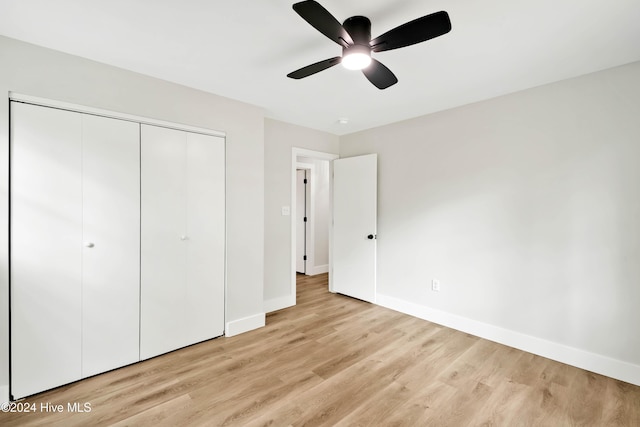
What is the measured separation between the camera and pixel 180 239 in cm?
260

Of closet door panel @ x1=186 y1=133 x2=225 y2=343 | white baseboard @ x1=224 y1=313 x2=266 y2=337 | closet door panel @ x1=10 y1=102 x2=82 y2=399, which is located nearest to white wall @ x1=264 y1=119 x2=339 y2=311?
white baseboard @ x1=224 y1=313 x2=266 y2=337

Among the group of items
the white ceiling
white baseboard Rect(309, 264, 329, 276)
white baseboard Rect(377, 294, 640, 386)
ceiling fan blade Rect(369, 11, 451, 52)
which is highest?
the white ceiling

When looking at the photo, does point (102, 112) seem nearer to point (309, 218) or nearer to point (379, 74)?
point (379, 74)

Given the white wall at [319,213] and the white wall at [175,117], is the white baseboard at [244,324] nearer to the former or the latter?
the white wall at [175,117]

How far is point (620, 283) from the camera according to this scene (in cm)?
219

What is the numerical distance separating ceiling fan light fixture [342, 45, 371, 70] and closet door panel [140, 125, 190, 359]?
1.75 m

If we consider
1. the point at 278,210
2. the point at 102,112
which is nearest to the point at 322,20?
the point at 102,112

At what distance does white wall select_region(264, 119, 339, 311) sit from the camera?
3.56 m

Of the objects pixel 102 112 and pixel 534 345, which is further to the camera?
pixel 534 345

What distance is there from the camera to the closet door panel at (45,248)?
1901 millimetres

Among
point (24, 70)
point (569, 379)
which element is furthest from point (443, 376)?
point (24, 70)

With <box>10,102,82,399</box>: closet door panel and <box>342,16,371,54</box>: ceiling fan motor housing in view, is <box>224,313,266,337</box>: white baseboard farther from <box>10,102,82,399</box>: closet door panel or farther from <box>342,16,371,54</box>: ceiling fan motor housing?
<box>342,16,371,54</box>: ceiling fan motor housing

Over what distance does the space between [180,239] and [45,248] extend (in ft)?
2.99

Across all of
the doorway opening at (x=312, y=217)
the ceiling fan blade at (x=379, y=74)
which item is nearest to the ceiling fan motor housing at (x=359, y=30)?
the ceiling fan blade at (x=379, y=74)
